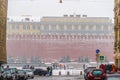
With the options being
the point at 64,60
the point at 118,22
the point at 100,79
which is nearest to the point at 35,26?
the point at 64,60

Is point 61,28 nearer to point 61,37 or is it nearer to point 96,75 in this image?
point 61,37

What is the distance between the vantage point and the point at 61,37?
433ft

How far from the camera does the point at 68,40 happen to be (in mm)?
130750

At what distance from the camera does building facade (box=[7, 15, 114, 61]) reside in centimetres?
12838

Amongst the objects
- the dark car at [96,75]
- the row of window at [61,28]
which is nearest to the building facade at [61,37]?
the row of window at [61,28]

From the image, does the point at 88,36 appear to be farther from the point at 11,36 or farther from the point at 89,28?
the point at 11,36

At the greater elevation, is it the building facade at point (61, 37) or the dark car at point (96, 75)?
the building facade at point (61, 37)

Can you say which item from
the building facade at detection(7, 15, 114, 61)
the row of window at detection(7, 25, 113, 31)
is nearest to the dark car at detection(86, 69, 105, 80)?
the building facade at detection(7, 15, 114, 61)

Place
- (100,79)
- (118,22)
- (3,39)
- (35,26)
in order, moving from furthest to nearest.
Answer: (35,26)
(3,39)
(118,22)
(100,79)

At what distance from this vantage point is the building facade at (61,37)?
12838cm

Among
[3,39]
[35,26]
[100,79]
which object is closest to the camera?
[100,79]

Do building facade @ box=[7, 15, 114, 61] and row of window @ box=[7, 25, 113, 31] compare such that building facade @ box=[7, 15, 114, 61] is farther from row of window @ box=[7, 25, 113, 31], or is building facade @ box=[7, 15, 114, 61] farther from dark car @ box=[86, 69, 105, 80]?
dark car @ box=[86, 69, 105, 80]

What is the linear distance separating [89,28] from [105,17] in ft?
27.4

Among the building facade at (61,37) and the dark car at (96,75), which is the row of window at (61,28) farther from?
the dark car at (96,75)
